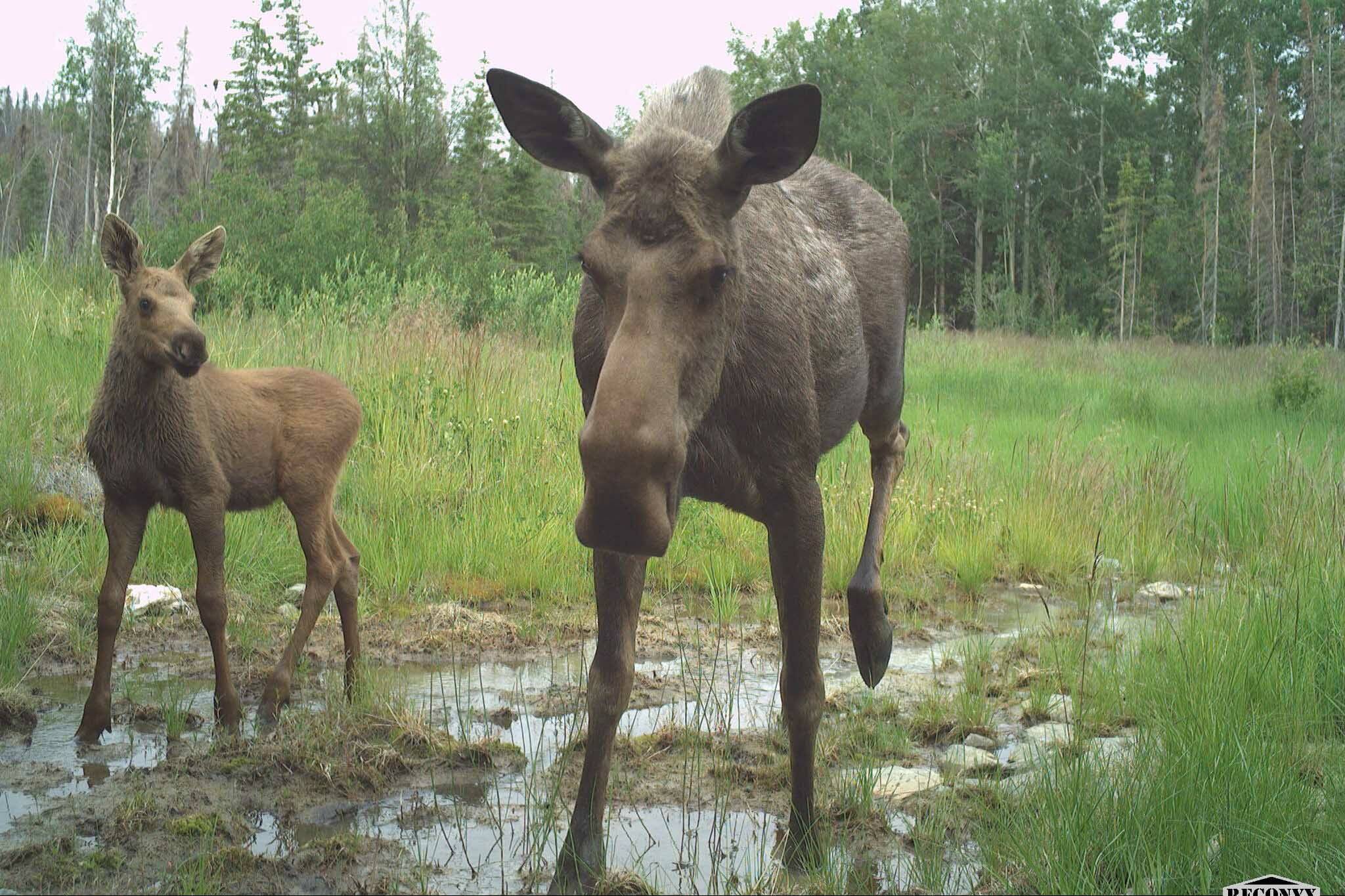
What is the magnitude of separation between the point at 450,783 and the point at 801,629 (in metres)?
1.56

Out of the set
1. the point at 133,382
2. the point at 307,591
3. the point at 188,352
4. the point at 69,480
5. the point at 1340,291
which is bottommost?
the point at 307,591

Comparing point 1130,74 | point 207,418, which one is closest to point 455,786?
point 207,418

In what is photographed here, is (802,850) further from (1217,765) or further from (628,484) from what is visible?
(628,484)

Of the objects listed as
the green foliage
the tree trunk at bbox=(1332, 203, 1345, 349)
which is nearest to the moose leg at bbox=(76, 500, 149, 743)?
the green foliage

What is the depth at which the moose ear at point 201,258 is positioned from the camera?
5348 mm

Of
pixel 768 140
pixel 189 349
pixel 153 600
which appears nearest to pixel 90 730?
pixel 189 349

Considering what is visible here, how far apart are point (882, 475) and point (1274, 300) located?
36683 mm

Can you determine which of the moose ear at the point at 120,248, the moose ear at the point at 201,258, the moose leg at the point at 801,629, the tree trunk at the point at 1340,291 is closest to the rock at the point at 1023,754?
the moose leg at the point at 801,629

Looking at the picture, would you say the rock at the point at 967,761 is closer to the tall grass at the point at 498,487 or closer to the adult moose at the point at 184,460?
the tall grass at the point at 498,487

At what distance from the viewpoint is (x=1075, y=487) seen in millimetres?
9320

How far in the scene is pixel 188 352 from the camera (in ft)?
15.6

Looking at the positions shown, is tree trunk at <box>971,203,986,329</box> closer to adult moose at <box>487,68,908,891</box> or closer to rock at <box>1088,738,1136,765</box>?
rock at <box>1088,738,1136,765</box>

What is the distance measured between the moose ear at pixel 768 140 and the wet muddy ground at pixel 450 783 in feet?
6.60

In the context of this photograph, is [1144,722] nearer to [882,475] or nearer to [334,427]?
[882,475]
